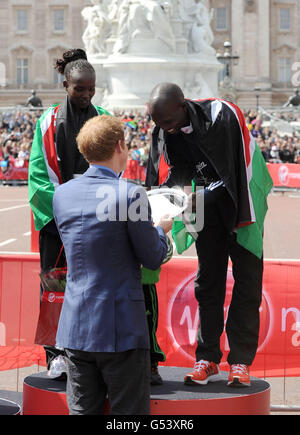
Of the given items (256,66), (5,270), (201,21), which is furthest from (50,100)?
(5,270)

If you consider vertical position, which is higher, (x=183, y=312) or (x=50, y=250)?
(x=50, y=250)

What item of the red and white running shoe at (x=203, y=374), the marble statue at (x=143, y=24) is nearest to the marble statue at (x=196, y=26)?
the marble statue at (x=143, y=24)

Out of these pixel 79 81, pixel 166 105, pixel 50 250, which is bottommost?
pixel 50 250

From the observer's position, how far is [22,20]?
84.2 meters

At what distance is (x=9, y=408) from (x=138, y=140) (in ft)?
96.0

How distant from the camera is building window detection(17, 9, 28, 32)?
276ft

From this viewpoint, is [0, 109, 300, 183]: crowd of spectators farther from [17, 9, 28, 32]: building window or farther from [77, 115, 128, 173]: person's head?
[17, 9, 28, 32]: building window

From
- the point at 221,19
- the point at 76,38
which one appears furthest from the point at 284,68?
the point at 76,38

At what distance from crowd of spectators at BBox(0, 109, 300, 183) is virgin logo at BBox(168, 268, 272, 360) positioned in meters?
22.5

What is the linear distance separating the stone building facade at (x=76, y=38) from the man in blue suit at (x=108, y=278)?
75.2 m

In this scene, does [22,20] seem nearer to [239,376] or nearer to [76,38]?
[76,38]

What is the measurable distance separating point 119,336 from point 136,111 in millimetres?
37265

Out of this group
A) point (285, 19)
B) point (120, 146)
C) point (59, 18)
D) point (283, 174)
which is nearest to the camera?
point (120, 146)
